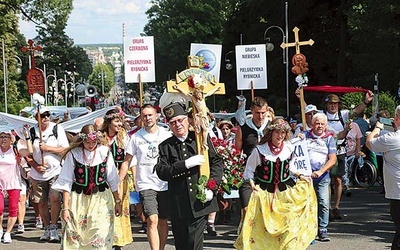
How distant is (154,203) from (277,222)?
4.61ft

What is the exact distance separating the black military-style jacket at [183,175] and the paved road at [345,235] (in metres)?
3.14

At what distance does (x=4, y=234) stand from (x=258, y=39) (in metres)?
39.3

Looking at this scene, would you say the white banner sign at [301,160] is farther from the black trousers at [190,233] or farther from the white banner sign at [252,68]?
the white banner sign at [252,68]

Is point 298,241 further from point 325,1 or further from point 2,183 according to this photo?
point 325,1

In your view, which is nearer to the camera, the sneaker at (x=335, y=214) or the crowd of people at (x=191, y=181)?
the crowd of people at (x=191, y=181)

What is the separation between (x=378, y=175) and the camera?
16.4m

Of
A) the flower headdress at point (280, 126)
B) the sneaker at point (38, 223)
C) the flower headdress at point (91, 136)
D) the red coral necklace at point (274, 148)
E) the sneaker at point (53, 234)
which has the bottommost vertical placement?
the sneaker at point (38, 223)

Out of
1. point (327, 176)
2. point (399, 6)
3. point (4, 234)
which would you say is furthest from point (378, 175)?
point (399, 6)

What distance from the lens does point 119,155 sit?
9.45 meters

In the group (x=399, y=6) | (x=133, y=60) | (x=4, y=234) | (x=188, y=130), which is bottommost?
(x=4, y=234)

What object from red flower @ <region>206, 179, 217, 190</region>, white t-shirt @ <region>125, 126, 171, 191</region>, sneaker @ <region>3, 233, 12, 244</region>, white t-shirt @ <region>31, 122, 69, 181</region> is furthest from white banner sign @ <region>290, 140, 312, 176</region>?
sneaker @ <region>3, 233, 12, 244</region>

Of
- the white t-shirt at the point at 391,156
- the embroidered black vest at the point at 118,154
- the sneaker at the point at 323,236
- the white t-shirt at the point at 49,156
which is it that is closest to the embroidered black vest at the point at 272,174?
the white t-shirt at the point at 391,156

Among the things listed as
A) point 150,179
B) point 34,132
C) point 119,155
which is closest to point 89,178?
point 150,179

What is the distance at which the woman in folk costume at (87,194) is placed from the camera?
7.57 metres
